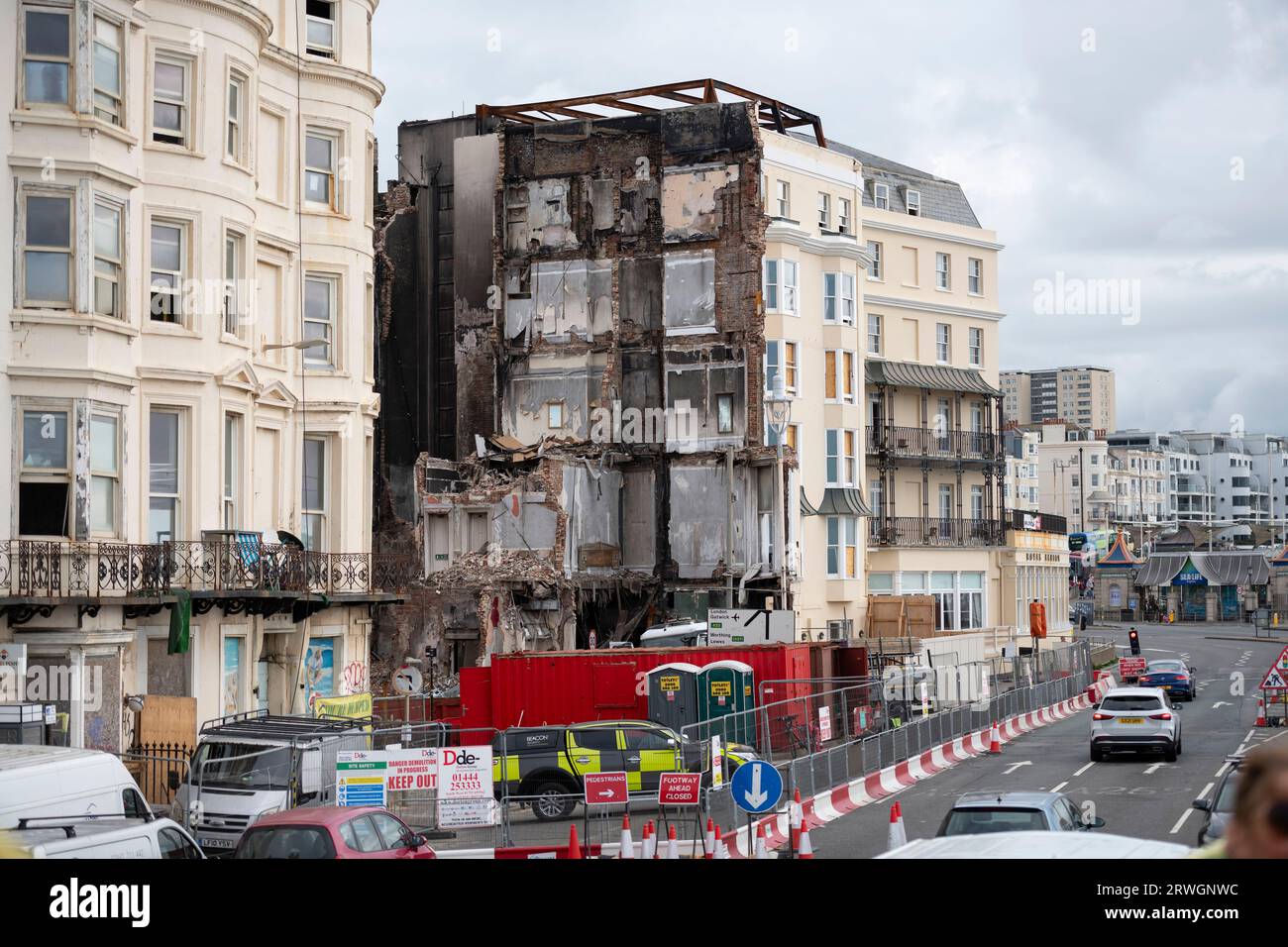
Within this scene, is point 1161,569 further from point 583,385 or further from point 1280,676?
point 1280,676

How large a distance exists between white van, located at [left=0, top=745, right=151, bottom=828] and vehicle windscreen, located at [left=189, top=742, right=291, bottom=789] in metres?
5.68

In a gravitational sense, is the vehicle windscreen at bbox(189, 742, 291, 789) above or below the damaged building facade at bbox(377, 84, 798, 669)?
below

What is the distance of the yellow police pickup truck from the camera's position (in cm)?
2720

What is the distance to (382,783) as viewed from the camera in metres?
21.6

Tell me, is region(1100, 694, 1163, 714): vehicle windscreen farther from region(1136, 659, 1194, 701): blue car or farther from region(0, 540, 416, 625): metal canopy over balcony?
region(1136, 659, 1194, 701): blue car

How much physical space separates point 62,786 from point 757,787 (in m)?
7.38

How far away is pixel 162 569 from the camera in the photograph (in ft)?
88.7

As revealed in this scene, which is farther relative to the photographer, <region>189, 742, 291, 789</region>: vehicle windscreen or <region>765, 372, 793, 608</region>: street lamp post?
<region>765, 372, 793, 608</region>: street lamp post

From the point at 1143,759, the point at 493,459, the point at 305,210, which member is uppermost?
the point at 305,210

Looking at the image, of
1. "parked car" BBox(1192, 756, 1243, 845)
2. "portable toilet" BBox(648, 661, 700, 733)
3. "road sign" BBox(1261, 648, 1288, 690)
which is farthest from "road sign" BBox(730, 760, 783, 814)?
"road sign" BBox(1261, 648, 1288, 690)
